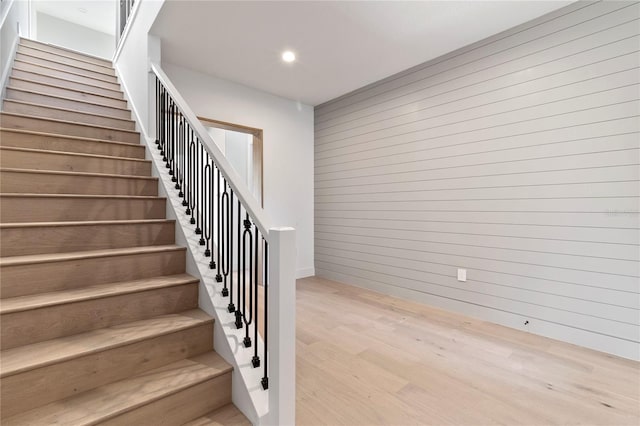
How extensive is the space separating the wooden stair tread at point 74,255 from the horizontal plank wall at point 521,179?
8.83ft

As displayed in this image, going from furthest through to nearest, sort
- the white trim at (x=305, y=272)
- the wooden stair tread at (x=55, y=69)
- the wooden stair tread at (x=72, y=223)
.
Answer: the white trim at (x=305, y=272) < the wooden stair tread at (x=55, y=69) < the wooden stair tread at (x=72, y=223)

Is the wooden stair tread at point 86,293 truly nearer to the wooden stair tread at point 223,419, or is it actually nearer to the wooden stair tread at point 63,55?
the wooden stair tread at point 223,419

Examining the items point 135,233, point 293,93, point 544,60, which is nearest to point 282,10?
point 293,93

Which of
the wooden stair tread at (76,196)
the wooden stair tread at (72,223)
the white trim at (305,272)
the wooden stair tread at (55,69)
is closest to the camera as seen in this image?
the wooden stair tread at (72,223)

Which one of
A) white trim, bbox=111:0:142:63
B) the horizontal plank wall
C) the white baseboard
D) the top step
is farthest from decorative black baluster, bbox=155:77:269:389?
the top step

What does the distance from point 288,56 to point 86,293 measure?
291 centimetres

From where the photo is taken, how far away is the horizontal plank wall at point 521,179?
2.30 meters

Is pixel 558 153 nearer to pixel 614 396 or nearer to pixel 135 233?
pixel 614 396

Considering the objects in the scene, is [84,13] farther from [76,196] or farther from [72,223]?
[72,223]

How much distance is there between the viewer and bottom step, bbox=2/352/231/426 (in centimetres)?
119

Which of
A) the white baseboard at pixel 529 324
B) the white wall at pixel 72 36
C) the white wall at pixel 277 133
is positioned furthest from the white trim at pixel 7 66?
the white baseboard at pixel 529 324

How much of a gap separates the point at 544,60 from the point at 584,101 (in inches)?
20.2

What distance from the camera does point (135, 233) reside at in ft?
6.70

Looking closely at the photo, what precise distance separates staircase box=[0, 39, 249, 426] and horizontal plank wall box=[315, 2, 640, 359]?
2628 millimetres
